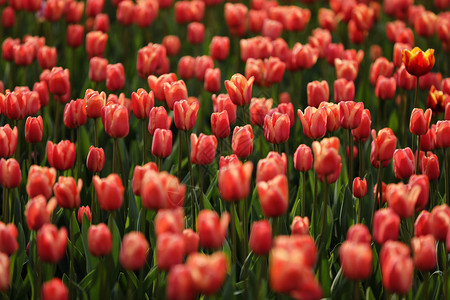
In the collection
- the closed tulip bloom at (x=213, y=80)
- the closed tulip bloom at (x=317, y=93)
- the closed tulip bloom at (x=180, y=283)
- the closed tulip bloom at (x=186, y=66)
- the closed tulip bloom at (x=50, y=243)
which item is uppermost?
the closed tulip bloom at (x=180, y=283)

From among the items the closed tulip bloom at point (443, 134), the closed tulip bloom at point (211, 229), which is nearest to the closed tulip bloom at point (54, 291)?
the closed tulip bloom at point (211, 229)

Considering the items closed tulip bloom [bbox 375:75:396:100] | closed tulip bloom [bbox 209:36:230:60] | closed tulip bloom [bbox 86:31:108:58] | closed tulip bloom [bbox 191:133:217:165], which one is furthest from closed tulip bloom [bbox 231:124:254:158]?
closed tulip bloom [bbox 86:31:108:58]

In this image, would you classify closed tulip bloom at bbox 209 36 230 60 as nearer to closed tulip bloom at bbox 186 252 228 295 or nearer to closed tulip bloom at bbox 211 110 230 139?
closed tulip bloom at bbox 211 110 230 139

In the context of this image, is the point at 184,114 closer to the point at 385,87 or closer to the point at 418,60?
the point at 418,60

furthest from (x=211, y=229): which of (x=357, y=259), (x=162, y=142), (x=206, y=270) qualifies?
(x=162, y=142)

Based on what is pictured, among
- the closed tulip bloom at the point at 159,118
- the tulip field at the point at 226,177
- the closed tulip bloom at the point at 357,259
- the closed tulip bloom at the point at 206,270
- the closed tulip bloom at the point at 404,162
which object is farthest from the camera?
the closed tulip bloom at the point at 159,118

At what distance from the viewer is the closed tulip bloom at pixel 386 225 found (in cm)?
204

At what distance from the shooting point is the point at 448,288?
243 cm

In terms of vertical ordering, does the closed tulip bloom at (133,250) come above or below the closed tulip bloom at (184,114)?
above

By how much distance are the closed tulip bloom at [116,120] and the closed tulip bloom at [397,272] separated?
4.42 feet

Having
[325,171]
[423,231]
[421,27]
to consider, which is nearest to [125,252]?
[325,171]

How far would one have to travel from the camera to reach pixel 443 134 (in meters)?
2.87

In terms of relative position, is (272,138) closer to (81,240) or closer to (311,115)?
(311,115)

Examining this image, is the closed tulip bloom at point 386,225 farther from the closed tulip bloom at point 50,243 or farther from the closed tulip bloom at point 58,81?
the closed tulip bloom at point 58,81
